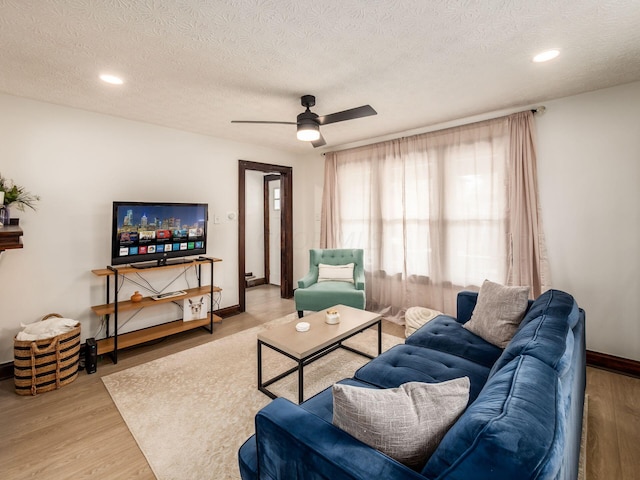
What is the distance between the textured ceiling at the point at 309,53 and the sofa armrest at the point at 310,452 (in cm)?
193

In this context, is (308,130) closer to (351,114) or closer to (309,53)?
(351,114)

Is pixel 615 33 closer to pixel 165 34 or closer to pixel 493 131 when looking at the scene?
pixel 493 131

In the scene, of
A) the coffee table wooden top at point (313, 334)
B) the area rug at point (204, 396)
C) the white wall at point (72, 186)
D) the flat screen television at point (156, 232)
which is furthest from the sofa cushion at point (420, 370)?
the white wall at point (72, 186)

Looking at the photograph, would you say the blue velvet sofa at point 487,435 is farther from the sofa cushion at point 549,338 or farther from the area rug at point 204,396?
the area rug at point 204,396

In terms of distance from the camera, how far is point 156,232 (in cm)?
331

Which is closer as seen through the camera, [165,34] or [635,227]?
[165,34]

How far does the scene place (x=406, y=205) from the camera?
13.0ft

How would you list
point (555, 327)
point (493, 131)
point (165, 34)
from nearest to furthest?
point (555, 327) → point (165, 34) → point (493, 131)

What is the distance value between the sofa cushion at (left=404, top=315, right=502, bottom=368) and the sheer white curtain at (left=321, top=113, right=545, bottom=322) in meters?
1.24

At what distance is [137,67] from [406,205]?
10.3 feet

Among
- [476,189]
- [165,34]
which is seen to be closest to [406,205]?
[476,189]

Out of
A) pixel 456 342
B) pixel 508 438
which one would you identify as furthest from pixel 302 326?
pixel 508 438

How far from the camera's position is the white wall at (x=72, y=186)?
2732 millimetres

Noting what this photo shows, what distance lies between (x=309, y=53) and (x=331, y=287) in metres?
2.61
